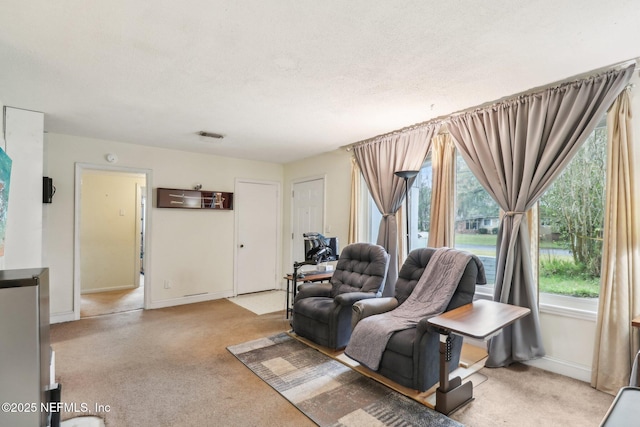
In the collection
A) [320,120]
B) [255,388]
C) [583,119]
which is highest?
[320,120]

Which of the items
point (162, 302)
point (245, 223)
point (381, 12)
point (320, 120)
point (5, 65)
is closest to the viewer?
point (381, 12)

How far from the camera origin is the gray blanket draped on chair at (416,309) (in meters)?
2.44

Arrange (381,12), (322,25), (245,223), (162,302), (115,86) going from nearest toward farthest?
1. (381,12)
2. (322,25)
3. (115,86)
4. (162,302)
5. (245,223)

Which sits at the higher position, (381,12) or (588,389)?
(381,12)

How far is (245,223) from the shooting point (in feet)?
18.0

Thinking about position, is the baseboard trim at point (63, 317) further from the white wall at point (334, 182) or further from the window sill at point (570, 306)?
the window sill at point (570, 306)

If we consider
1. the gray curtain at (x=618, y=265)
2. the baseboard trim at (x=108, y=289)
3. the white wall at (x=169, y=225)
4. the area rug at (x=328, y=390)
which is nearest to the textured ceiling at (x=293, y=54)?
the gray curtain at (x=618, y=265)

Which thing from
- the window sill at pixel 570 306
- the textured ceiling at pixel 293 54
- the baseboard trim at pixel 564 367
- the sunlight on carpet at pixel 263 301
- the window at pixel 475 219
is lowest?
the sunlight on carpet at pixel 263 301

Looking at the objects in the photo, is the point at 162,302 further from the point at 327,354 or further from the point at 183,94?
the point at 183,94

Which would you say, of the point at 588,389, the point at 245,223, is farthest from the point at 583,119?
the point at 245,223

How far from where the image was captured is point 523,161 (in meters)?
2.71

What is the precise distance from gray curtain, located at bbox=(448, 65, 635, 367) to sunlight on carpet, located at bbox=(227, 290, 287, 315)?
2.89 meters

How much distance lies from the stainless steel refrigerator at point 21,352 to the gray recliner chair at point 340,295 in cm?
216

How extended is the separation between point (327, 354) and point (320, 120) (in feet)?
7.79
